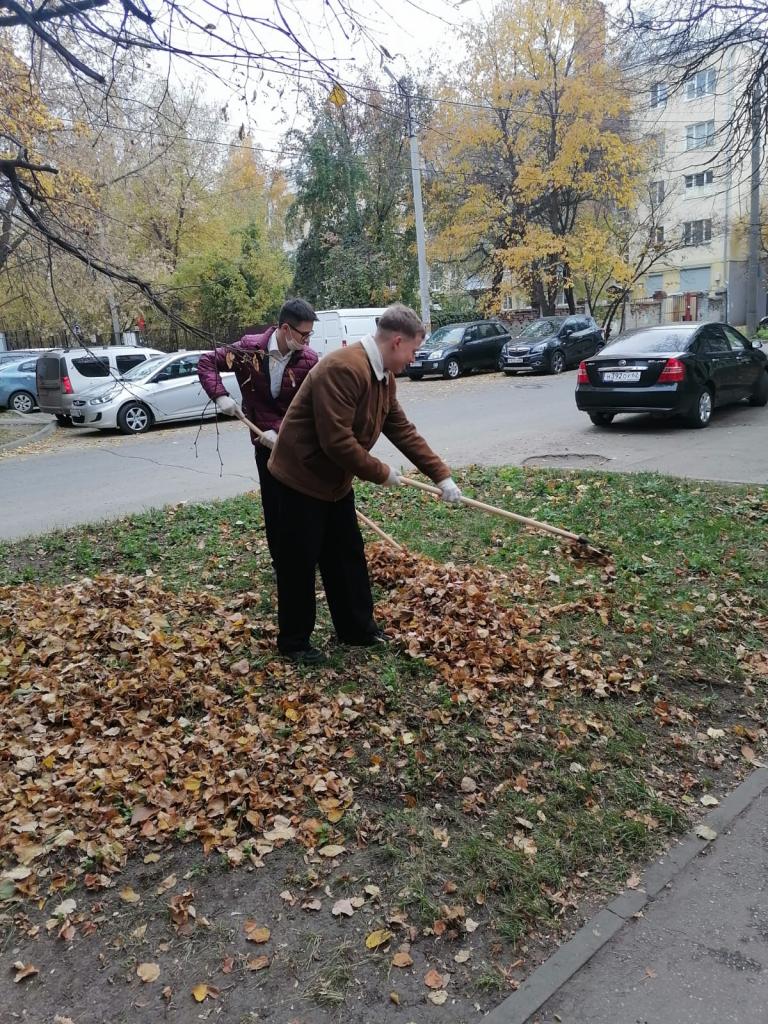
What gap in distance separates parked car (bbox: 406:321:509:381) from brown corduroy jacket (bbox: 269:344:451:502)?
19397 mm

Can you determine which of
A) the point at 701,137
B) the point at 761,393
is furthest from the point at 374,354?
the point at 761,393

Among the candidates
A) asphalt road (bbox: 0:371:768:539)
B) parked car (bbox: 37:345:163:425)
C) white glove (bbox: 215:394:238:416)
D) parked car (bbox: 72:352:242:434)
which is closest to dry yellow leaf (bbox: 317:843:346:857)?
white glove (bbox: 215:394:238:416)

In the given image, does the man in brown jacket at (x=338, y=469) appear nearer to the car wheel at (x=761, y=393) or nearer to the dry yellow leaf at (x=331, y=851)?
the dry yellow leaf at (x=331, y=851)

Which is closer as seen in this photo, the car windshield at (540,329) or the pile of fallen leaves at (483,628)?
the pile of fallen leaves at (483,628)

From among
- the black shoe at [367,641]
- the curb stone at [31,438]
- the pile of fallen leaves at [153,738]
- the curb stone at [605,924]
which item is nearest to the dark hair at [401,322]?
the black shoe at [367,641]

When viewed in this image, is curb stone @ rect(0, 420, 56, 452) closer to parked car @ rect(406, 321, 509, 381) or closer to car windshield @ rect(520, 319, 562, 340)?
parked car @ rect(406, 321, 509, 381)

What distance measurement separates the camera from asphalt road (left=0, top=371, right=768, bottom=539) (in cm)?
930

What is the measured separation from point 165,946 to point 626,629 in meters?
3.20

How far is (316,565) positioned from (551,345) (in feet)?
65.2

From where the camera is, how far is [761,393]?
13625mm

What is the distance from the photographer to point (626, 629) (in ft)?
15.9

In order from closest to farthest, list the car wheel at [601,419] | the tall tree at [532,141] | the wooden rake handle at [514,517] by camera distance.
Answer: the wooden rake handle at [514,517] → the car wheel at [601,419] → the tall tree at [532,141]

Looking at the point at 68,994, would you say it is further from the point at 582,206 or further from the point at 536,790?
the point at 582,206

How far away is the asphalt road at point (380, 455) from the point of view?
9297 millimetres
